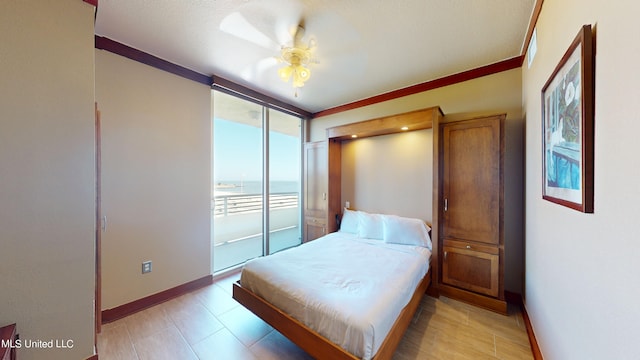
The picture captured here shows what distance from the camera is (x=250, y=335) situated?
1.95 meters

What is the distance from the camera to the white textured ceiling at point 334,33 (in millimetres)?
1701

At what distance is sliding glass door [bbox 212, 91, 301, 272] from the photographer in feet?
10.3

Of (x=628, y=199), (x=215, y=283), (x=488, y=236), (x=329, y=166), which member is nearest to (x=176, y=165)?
(x=215, y=283)

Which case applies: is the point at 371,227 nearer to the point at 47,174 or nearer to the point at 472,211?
the point at 472,211

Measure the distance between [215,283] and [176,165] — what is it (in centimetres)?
161

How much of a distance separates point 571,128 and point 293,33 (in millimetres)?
2037

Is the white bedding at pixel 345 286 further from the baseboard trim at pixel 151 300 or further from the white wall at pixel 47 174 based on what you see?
the white wall at pixel 47 174

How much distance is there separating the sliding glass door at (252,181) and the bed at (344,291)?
50.4 inches

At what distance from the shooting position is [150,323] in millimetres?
2086

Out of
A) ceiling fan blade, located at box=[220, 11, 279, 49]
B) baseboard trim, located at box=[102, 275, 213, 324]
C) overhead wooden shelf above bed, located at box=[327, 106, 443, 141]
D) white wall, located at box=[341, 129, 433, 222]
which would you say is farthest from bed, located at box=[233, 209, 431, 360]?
ceiling fan blade, located at box=[220, 11, 279, 49]

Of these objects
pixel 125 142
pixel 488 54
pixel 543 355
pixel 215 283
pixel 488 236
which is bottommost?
pixel 215 283

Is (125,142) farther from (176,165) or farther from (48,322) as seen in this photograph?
(48,322)

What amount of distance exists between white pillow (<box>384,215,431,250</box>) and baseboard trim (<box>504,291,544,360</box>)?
933 mm

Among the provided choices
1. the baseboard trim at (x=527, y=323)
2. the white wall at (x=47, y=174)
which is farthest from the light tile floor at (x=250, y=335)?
the white wall at (x=47, y=174)
